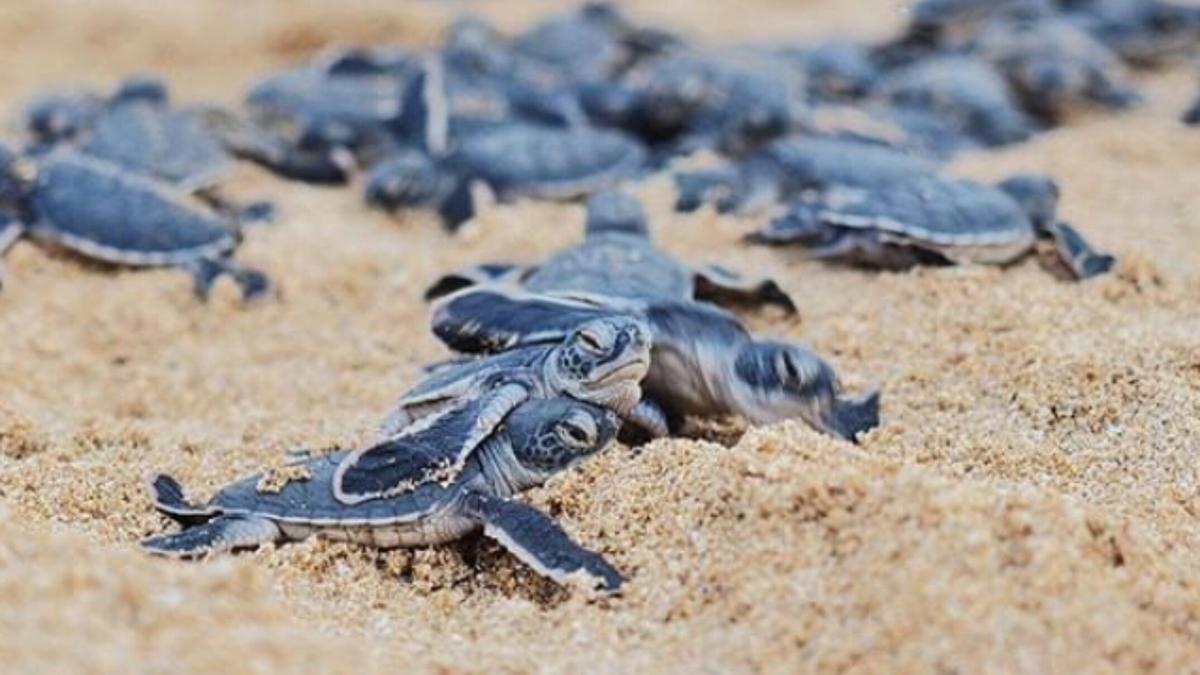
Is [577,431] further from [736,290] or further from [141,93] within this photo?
[141,93]

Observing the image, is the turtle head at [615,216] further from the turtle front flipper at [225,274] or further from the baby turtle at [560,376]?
the baby turtle at [560,376]

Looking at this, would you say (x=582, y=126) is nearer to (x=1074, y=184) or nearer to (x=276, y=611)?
(x=1074, y=184)

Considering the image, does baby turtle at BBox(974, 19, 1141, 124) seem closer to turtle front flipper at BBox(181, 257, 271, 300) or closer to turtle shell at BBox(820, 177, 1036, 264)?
turtle shell at BBox(820, 177, 1036, 264)

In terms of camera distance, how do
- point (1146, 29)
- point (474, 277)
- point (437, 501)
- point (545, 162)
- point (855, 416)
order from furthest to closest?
point (1146, 29) < point (545, 162) < point (474, 277) < point (855, 416) < point (437, 501)

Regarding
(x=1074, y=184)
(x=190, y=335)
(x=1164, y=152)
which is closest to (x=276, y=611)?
(x=190, y=335)

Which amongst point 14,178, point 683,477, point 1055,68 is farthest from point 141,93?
point 1055,68
